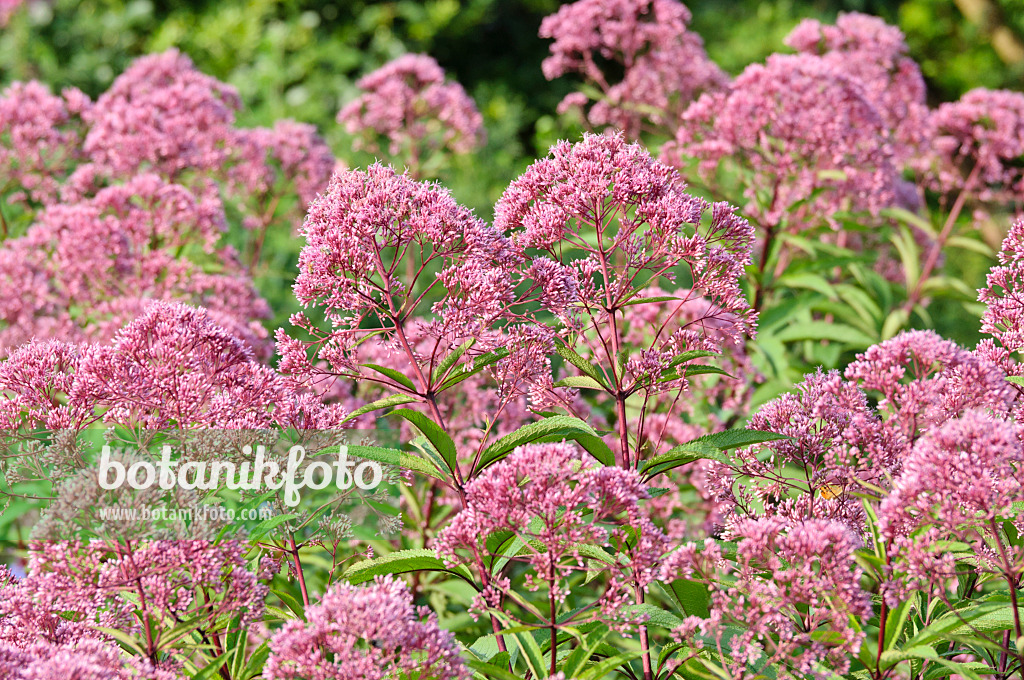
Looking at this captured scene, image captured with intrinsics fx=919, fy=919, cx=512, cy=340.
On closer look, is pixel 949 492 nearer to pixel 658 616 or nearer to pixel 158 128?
pixel 658 616

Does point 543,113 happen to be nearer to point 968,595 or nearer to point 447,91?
point 447,91

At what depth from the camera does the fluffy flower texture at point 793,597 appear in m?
1.93

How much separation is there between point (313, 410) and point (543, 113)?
10.1m

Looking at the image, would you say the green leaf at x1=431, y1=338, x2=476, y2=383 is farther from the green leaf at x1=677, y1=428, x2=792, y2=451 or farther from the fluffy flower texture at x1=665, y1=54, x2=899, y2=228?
the fluffy flower texture at x1=665, y1=54, x2=899, y2=228

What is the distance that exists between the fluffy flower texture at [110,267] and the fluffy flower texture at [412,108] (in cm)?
184

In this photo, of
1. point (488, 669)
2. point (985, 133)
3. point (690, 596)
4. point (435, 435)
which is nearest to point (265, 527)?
point (435, 435)

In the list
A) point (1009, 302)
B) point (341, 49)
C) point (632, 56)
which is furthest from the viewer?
point (341, 49)

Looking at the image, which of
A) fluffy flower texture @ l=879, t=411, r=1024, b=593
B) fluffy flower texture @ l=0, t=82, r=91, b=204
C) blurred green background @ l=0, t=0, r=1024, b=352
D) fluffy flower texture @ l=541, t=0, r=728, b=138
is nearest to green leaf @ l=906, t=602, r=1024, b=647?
fluffy flower texture @ l=879, t=411, r=1024, b=593

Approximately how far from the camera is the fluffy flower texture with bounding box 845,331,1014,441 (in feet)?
7.57

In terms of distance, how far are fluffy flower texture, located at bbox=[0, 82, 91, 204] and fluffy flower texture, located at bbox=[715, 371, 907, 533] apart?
174 inches

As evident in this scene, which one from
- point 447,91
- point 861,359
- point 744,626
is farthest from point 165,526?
point 447,91

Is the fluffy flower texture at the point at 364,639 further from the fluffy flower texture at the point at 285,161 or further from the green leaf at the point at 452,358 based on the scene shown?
the fluffy flower texture at the point at 285,161

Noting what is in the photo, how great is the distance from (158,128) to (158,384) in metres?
3.37

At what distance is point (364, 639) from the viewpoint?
174 centimetres
